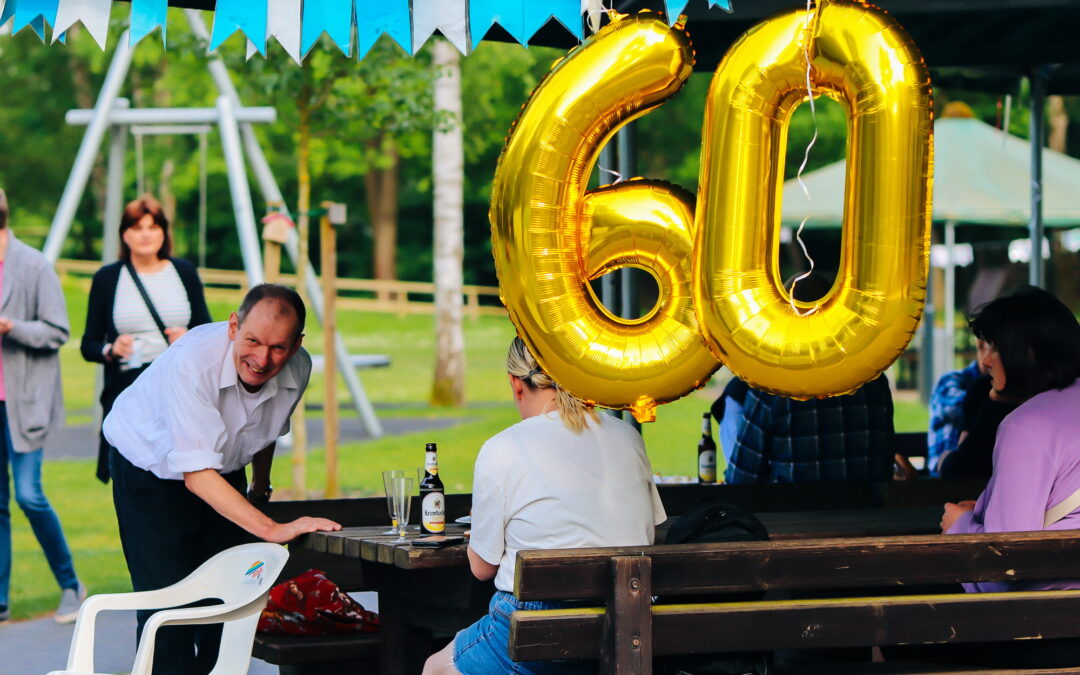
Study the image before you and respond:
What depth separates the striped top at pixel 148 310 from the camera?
625 cm

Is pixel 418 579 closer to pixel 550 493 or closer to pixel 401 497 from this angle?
pixel 401 497

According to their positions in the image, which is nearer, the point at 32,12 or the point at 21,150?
the point at 32,12

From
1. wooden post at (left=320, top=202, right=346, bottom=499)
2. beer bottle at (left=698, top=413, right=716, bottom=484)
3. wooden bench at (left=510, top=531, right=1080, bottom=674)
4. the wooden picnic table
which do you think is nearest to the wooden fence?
wooden post at (left=320, top=202, right=346, bottom=499)

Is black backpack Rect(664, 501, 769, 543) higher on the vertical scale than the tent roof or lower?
lower

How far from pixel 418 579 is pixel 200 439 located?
2.42 feet

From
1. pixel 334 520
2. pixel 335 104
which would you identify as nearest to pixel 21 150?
pixel 335 104

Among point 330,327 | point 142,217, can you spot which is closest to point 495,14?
point 142,217

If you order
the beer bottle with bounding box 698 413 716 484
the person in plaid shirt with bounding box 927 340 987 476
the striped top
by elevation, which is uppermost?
the striped top

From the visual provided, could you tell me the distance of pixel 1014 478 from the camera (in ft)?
11.1

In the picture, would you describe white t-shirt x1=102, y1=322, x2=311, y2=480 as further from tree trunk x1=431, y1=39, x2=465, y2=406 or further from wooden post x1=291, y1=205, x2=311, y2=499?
tree trunk x1=431, y1=39, x2=465, y2=406

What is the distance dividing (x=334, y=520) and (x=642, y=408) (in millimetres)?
1912

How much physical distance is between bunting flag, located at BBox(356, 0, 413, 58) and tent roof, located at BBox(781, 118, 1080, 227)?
921 cm

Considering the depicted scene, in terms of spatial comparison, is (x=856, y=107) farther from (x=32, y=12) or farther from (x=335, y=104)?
(x=335, y=104)

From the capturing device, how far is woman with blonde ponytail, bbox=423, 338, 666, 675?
3.38 meters
